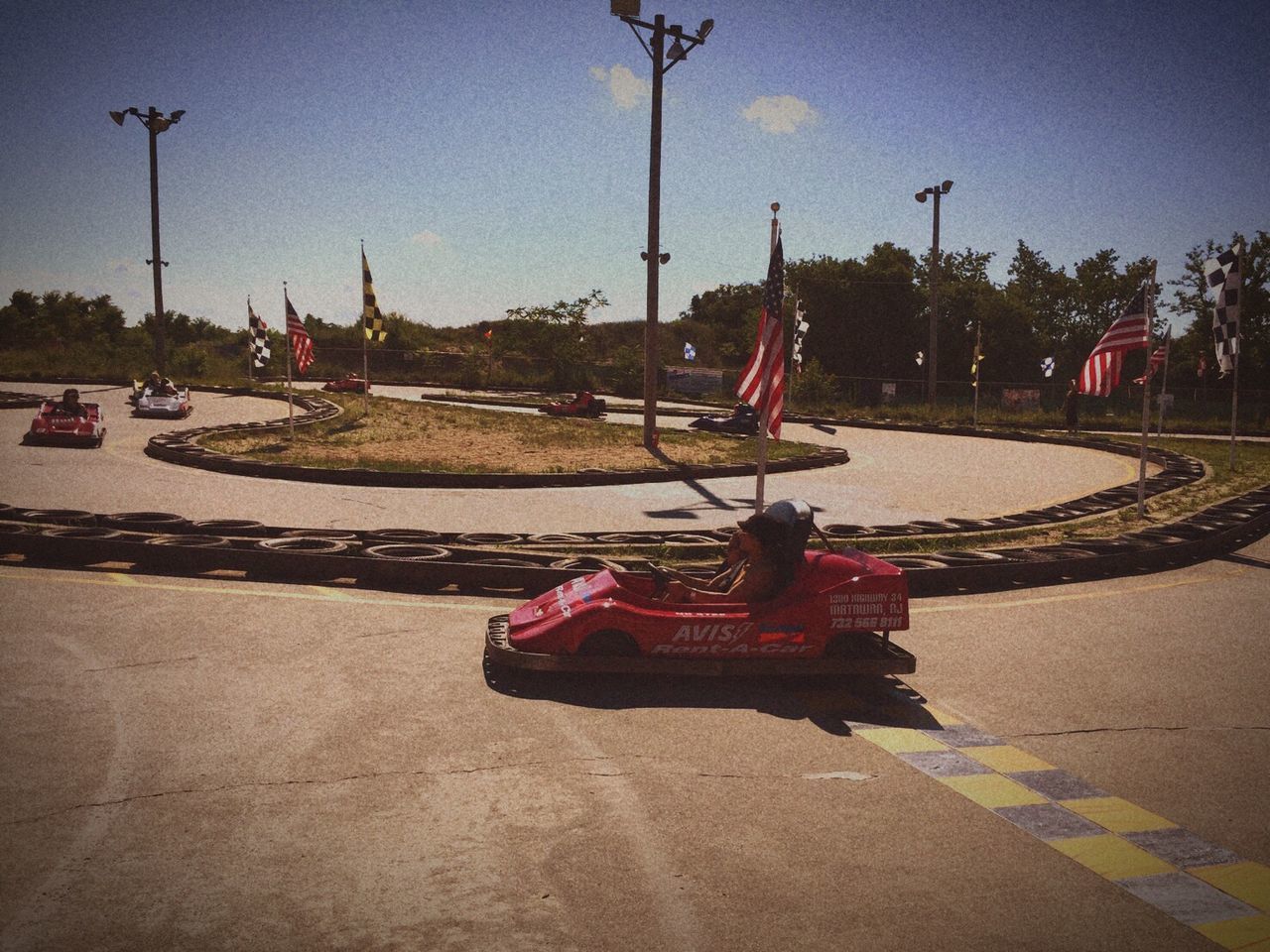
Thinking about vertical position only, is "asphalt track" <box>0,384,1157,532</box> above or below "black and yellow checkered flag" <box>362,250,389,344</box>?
below

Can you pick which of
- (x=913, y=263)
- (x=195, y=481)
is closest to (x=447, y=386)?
(x=913, y=263)

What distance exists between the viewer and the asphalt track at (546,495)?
1207cm

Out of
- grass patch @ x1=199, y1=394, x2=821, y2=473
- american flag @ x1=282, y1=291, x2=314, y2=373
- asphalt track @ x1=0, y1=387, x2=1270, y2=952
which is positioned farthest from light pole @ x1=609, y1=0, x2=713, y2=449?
asphalt track @ x1=0, y1=387, x2=1270, y2=952

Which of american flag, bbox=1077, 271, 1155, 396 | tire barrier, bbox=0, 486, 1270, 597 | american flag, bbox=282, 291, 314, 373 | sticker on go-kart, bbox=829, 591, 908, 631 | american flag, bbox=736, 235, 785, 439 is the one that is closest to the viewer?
sticker on go-kart, bbox=829, 591, 908, 631

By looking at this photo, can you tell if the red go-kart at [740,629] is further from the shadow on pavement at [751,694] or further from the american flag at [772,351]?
the american flag at [772,351]

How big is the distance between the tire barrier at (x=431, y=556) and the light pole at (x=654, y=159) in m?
11.3

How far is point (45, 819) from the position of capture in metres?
3.89

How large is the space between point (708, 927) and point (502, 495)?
11.3 meters

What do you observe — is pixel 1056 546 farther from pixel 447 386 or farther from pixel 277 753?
pixel 447 386

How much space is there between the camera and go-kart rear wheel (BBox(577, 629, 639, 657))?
5824 mm

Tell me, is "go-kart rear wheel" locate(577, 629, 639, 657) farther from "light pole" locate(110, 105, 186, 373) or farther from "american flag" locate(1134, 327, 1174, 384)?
"light pole" locate(110, 105, 186, 373)

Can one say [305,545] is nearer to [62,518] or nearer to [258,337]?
[62,518]

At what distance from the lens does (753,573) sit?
6.08 meters

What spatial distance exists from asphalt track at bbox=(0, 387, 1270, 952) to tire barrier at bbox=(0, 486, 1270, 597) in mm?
585
